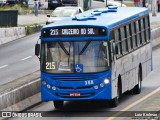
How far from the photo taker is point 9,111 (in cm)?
2188

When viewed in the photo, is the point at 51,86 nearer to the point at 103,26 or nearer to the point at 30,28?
the point at 103,26

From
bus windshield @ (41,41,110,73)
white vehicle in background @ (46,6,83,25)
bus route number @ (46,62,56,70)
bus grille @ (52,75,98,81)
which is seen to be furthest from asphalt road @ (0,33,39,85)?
bus grille @ (52,75,98,81)

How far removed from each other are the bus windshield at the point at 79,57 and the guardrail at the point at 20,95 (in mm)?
1157

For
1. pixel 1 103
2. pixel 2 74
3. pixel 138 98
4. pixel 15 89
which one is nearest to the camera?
pixel 1 103

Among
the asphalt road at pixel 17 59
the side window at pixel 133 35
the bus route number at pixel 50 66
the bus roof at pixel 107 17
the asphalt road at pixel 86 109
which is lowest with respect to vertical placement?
the asphalt road at pixel 17 59

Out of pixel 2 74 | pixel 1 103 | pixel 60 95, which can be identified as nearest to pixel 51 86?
pixel 60 95

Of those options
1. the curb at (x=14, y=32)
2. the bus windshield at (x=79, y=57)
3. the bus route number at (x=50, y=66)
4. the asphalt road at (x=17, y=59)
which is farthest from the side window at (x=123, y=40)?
the curb at (x=14, y=32)

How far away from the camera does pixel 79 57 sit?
883 inches

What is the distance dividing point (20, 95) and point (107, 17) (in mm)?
3848

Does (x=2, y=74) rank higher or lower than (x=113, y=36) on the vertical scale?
lower

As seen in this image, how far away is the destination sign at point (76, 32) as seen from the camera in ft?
73.9

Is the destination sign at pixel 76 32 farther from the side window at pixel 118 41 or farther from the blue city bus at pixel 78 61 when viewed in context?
the side window at pixel 118 41

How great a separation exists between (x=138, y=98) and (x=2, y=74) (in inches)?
368

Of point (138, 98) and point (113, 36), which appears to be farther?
point (138, 98)
